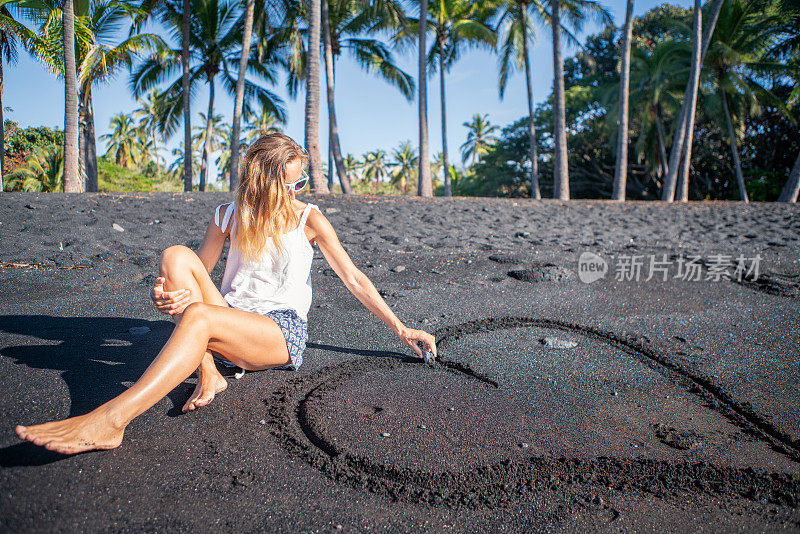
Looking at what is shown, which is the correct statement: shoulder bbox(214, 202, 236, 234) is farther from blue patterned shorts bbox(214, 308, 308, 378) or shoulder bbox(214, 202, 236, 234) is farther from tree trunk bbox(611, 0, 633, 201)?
tree trunk bbox(611, 0, 633, 201)

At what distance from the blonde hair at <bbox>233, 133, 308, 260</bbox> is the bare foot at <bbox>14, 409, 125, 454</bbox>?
1027 millimetres

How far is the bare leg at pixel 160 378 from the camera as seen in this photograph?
1729 millimetres

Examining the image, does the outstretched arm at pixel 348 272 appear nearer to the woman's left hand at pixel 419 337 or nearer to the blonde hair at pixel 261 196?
the woman's left hand at pixel 419 337

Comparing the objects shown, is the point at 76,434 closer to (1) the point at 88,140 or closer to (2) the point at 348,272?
(2) the point at 348,272

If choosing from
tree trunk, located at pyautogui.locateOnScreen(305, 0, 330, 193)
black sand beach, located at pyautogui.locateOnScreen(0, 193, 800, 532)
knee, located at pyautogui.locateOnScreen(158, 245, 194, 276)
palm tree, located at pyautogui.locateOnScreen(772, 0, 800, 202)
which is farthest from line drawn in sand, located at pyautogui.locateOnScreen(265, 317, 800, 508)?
palm tree, located at pyautogui.locateOnScreen(772, 0, 800, 202)

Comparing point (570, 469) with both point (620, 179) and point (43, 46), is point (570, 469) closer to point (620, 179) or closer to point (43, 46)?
point (620, 179)

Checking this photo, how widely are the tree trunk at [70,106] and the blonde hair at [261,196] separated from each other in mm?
9406

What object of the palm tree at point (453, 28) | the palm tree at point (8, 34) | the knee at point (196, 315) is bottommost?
the knee at point (196, 315)

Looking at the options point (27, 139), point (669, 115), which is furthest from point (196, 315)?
point (27, 139)

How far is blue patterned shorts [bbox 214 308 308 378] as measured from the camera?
246 centimetres

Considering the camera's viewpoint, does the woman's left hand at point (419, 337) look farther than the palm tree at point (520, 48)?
No

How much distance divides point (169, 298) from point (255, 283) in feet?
1.75

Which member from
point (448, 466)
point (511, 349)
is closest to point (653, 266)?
point (511, 349)

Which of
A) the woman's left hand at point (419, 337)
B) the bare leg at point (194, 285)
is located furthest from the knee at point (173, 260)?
the woman's left hand at point (419, 337)
